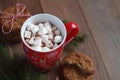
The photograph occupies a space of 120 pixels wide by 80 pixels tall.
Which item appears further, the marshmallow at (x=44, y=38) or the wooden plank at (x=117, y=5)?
the wooden plank at (x=117, y=5)

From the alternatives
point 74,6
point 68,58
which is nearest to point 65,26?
point 68,58

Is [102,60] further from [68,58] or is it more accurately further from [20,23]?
[20,23]

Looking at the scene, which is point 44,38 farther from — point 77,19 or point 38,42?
point 77,19

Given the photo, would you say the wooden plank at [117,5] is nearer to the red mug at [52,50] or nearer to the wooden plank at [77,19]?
the wooden plank at [77,19]

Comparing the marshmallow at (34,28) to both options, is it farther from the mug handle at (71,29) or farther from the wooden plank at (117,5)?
the wooden plank at (117,5)

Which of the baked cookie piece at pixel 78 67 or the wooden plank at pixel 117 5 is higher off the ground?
the wooden plank at pixel 117 5

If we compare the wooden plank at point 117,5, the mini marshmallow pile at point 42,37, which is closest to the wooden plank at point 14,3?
the mini marshmallow pile at point 42,37

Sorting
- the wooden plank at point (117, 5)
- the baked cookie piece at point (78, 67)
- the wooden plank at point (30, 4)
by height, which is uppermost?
the wooden plank at point (30, 4)

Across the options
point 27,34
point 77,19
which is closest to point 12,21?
point 27,34
